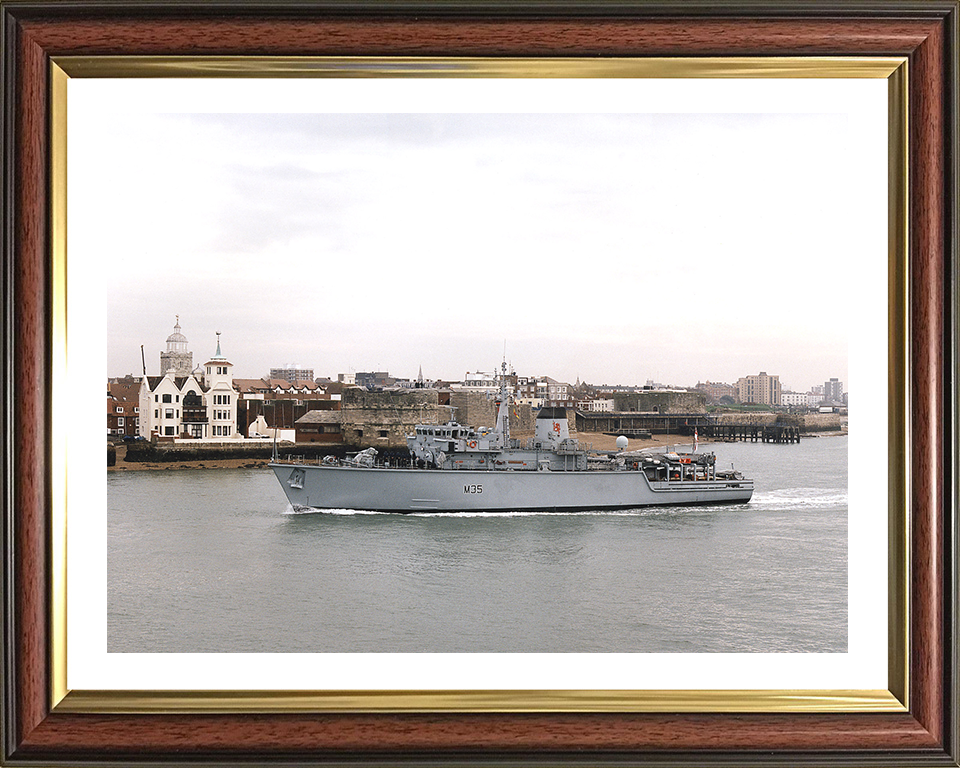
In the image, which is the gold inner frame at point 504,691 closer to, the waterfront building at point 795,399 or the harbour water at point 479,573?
the harbour water at point 479,573

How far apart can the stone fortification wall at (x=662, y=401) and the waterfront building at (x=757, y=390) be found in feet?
0.35

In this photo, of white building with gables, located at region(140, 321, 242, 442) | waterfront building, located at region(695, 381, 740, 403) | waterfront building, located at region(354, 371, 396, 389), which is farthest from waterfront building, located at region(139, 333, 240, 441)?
waterfront building, located at region(695, 381, 740, 403)

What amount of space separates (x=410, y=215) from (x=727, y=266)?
2.83ft

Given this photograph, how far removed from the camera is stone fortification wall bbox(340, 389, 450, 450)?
2.23 meters

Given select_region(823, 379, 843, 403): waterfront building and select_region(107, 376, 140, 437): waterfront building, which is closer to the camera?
select_region(823, 379, 843, 403): waterfront building

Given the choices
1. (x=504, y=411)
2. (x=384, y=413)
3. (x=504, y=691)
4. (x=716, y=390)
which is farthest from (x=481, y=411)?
(x=504, y=691)

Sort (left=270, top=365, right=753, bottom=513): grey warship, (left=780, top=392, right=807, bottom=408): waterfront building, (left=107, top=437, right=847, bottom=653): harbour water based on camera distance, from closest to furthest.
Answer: (left=107, top=437, right=847, bottom=653): harbour water
(left=780, top=392, right=807, bottom=408): waterfront building
(left=270, top=365, right=753, bottom=513): grey warship

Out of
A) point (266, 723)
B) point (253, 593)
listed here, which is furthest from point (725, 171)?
point (253, 593)

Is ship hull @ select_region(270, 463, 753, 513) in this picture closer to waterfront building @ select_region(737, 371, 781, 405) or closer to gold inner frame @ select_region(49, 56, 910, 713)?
waterfront building @ select_region(737, 371, 781, 405)

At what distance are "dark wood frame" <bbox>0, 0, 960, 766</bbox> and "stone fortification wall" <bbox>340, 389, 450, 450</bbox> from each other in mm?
1516

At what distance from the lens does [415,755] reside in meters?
0.65

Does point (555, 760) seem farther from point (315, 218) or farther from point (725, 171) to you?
point (315, 218)

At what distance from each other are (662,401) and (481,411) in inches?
25.7

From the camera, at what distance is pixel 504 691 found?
0.67 meters
